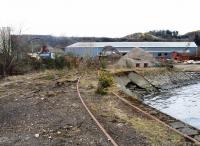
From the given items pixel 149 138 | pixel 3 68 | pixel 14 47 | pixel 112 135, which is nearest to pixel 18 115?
pixel 112 135

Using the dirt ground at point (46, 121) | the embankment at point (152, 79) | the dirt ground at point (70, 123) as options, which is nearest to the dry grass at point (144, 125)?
the dirt ground at point (70, 123)

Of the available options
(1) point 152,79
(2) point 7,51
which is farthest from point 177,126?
(1) point 152,79

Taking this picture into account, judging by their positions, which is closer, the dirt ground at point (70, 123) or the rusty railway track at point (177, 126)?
the dirt ground at point (70, 123)

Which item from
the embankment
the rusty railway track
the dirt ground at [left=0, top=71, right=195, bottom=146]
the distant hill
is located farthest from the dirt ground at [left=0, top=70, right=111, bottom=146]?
the distant hill

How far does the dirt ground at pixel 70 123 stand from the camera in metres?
9.66

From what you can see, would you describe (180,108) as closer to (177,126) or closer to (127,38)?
(177,126)

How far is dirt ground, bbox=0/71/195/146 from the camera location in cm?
966

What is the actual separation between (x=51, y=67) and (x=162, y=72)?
1234 cm

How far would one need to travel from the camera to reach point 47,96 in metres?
18.0

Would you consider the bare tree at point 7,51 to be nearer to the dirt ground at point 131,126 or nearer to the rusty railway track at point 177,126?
the dirt ground at point 131,126

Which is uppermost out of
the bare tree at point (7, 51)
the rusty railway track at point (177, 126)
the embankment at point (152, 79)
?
the bare tree at point (7, 51)

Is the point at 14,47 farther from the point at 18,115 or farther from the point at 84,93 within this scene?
the point at 18,115

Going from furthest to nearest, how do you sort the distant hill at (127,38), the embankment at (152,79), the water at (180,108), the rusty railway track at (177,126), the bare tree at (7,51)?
the distant hill at (127,38)
the bare tree at (7,51)
the embankment at (152,79)
the water at (180,108)
the rusty railway track at (177,126)

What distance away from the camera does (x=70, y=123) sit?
11.7 metres
